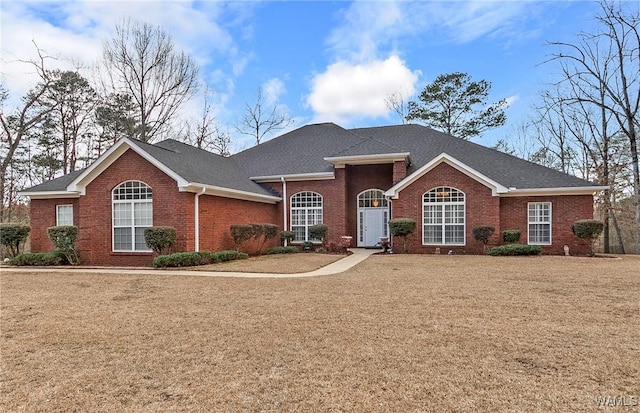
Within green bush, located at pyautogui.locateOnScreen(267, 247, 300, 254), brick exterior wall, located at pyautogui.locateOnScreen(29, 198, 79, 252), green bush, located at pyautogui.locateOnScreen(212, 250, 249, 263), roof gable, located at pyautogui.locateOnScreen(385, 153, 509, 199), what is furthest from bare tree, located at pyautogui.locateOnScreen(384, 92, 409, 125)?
brick exterior wall, located at pyautogui.locateOnScreen(29, 198, 79, 252)

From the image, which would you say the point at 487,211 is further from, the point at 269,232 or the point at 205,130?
the point at 205,130

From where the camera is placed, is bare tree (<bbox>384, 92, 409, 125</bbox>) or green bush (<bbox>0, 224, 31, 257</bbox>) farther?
bare tree (<bbox>384, 92, 409, 125</bbox>)

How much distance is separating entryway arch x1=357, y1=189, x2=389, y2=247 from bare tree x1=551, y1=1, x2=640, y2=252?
33.9ft

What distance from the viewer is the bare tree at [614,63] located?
19188 millimetres

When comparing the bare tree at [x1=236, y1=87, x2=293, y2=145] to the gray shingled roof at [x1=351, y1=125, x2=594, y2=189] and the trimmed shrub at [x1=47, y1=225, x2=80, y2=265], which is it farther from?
the trimmed shrub at [x1=47, y1=225, x2=80, y2=265]

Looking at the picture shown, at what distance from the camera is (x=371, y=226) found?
20.7 meters

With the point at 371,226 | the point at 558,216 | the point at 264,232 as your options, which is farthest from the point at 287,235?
the point at 558,216

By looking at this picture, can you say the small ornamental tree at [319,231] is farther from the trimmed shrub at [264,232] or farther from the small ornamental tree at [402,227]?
the small ornamental tree at [402,227]

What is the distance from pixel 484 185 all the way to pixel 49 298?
15514 mm

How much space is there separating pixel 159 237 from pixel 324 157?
9.70 m

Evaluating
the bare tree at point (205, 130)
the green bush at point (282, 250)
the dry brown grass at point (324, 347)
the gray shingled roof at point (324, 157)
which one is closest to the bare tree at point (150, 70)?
the bare tree at point (205, 130)

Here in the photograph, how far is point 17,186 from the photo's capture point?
1148 inches

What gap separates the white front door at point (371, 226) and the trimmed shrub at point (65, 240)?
42.3 feet

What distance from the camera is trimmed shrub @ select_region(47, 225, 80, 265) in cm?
1442
